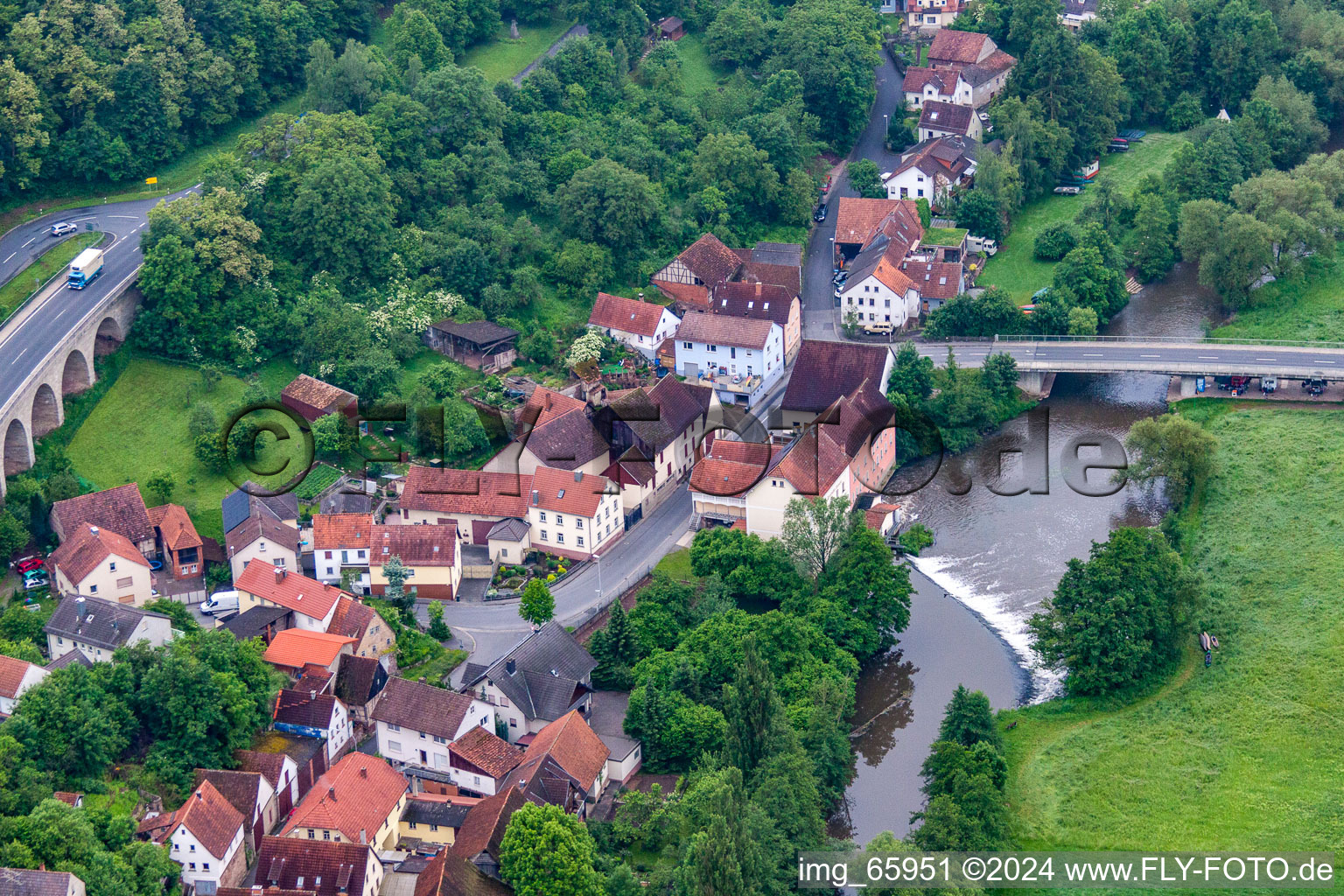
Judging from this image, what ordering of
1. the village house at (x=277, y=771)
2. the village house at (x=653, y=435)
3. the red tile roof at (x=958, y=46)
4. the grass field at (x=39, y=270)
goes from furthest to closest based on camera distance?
the red tile roof at (x=958, y=46)
the grass field at (x=39, y=270)
the village house at (x=653, y=435)
the village house at (x=277, y=771)

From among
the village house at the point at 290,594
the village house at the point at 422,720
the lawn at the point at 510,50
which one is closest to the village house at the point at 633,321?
the lawn at the point at 510,50

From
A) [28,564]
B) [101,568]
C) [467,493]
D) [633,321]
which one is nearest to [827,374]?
[633,321]

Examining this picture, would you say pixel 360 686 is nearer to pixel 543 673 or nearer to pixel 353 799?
pixel 543 673

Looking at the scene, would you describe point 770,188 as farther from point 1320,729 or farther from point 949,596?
point 1320,729

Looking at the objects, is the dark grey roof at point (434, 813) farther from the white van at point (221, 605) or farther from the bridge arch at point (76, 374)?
the bridge arch at point (76, 374)

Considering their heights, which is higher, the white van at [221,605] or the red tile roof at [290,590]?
the red tile roof at [290,590]

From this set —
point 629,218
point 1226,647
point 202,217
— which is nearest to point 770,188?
point 629,218

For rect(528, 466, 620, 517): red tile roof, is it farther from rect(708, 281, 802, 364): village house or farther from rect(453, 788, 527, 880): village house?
rect(708, 281, 802, 364): village house
